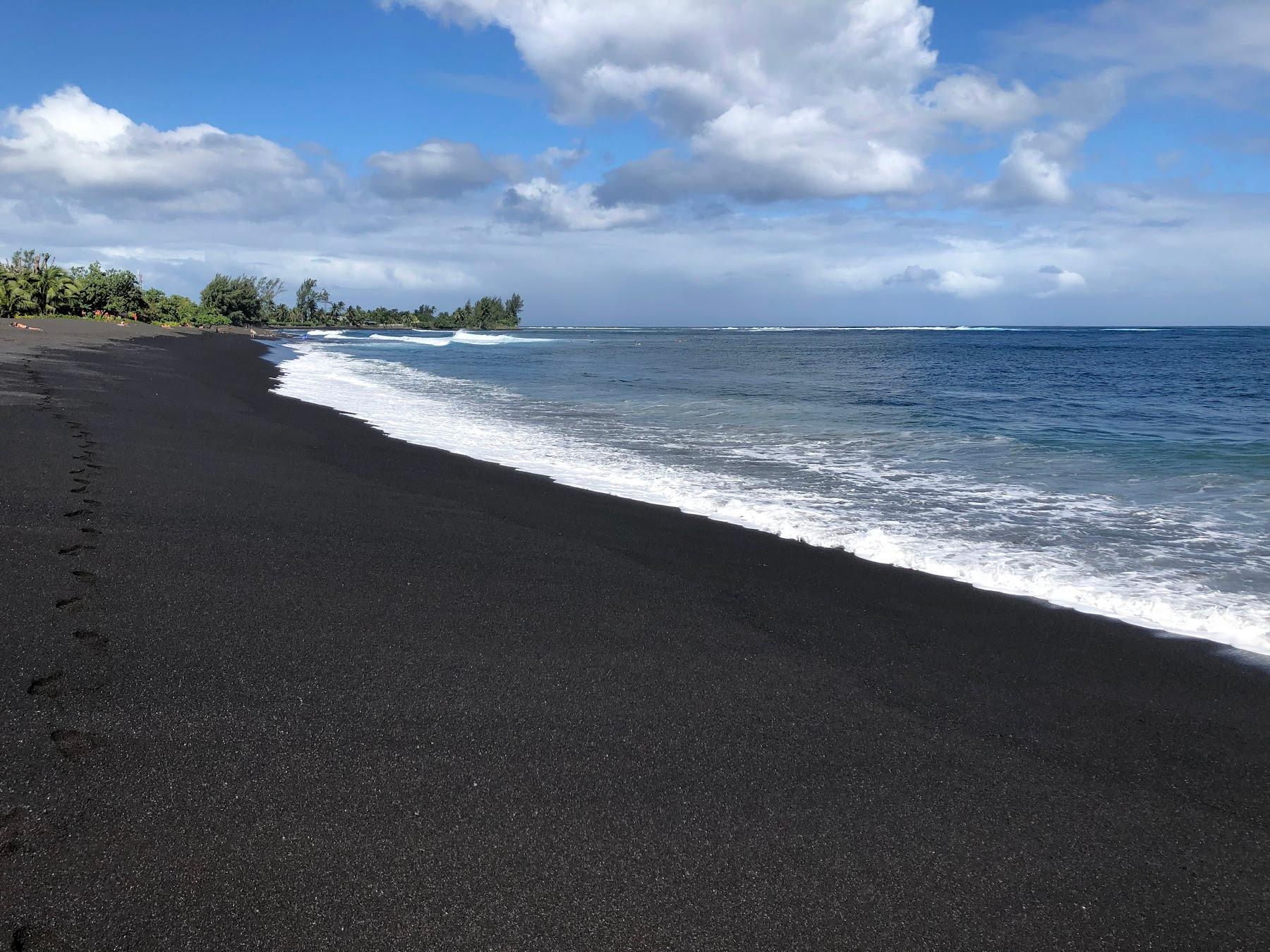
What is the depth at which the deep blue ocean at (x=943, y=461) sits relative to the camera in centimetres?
653

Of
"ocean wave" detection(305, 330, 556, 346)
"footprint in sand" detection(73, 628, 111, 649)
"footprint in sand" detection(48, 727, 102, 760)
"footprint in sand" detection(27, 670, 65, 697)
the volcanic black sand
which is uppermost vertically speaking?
"ocean wave" detection(305, 330, 556, 346)

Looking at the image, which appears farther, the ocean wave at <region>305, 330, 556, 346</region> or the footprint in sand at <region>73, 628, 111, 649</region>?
the ocean wave at <region>305, 330, 556, 346</region>

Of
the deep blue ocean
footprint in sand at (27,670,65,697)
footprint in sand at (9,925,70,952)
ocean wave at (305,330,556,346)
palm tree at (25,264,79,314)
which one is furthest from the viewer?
ocean wave at (305,330,556,346)

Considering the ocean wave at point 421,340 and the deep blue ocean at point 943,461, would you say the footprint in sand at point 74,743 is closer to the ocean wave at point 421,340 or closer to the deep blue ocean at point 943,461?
the deep blue ocean at point 943,461

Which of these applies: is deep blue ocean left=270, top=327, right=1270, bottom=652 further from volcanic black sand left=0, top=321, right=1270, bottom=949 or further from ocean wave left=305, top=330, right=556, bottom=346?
ocean wave left=305, top=330, right=556, bottom=346

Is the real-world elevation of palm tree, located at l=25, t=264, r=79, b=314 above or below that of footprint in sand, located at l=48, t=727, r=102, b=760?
above

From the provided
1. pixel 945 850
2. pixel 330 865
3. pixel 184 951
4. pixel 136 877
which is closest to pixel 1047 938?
pixel 945 850

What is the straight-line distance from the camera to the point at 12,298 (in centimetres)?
4594

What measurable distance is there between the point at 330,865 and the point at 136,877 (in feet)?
1.75

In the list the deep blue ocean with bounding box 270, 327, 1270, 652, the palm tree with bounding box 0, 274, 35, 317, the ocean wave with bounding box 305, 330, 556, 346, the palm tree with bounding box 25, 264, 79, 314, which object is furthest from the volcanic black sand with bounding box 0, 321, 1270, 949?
the ocean wave with bounding box 305, 330, 556, 346

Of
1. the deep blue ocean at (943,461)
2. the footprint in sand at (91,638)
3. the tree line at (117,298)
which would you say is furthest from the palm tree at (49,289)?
the footprint in sand at (91,638)

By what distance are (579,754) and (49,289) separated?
63384 millimetres

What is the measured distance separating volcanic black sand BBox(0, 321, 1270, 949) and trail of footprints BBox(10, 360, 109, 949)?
2 cm

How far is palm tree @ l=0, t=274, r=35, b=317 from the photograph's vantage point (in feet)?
149
